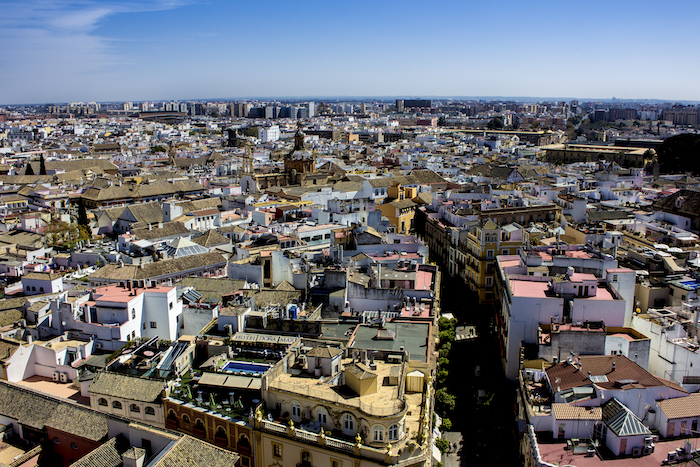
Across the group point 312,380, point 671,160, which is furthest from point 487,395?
point 671,160

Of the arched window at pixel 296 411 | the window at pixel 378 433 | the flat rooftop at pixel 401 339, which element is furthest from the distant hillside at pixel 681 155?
the arched window at pixel 296 411

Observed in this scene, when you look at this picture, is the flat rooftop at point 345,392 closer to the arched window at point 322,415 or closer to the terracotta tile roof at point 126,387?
the arched window at point 322,415

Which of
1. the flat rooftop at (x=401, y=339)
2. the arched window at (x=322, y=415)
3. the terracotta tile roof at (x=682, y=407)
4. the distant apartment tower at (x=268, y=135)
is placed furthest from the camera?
the distant apartment tower at (x=268, y=135)

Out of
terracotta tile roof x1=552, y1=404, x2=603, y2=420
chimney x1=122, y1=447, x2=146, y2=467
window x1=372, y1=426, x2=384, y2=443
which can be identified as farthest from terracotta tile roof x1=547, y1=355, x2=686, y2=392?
chimney x1=122, y1=447, x2=146, y2=467

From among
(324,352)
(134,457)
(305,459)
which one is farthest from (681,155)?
(134,457)

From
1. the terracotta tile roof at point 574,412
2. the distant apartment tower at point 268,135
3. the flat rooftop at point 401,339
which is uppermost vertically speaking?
the distant apartment tower at point 268,135

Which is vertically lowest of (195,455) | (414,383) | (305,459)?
(195,455)

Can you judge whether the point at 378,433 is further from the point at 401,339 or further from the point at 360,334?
the point at 360,334
